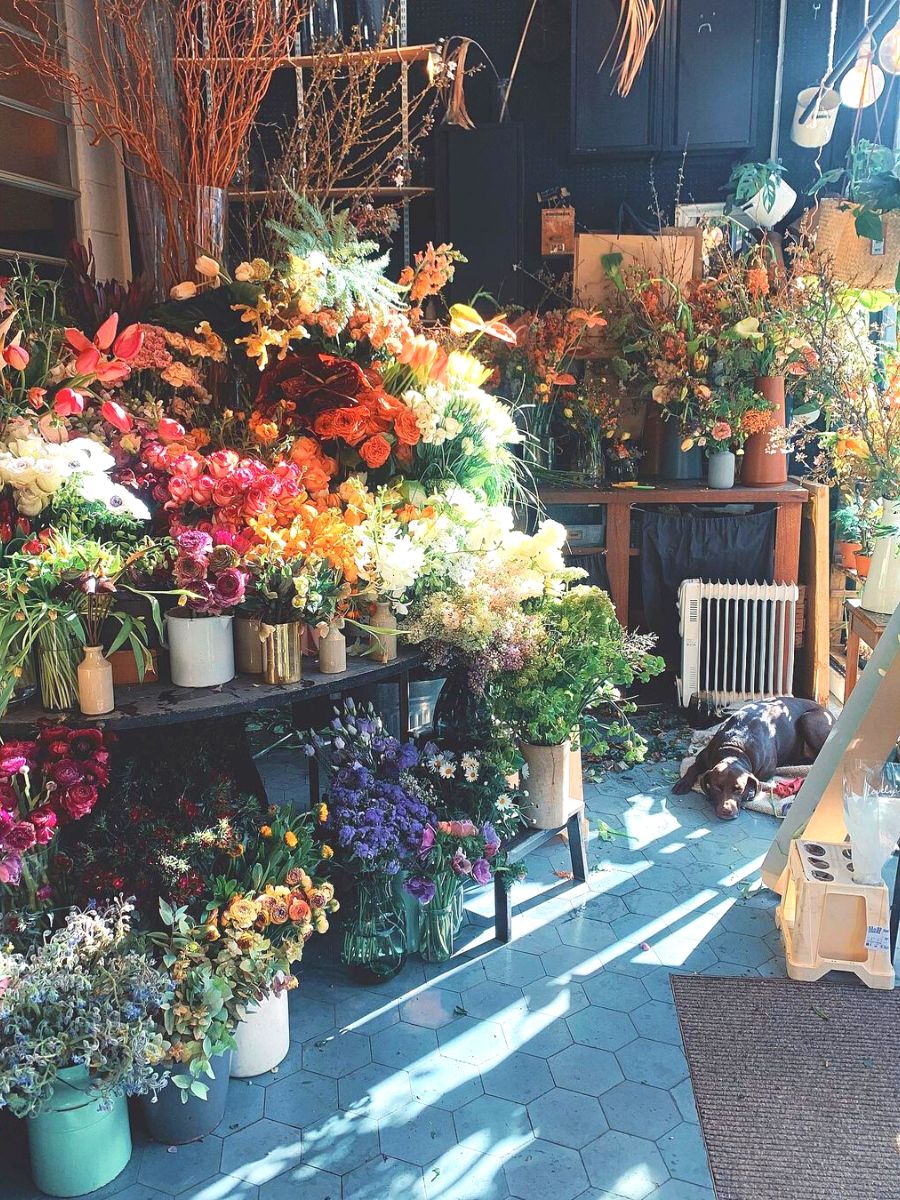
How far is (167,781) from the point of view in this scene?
2.38 metres

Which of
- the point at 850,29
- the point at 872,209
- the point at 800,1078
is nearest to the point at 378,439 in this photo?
the point at 872,209

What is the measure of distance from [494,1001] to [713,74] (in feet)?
14.5

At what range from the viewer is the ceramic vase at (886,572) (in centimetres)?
334

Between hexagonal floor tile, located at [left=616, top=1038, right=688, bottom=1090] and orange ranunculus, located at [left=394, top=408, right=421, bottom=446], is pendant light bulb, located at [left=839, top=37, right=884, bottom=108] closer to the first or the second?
orange ranunculus, located at [left=394, top=408, right=421, bottom=446]

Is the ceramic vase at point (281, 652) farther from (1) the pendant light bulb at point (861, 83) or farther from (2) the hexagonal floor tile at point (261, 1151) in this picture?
(1) the pendant light bulb at point (861, 83)

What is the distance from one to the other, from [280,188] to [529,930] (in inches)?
92.6

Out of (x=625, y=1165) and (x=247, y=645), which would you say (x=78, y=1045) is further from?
(x=625, y=1165)

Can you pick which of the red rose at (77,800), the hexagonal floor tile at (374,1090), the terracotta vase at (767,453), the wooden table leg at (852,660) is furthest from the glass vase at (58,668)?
the terracotta vase at (767,453)

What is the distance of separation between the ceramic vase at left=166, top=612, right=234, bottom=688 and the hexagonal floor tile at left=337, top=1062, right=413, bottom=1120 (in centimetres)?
95

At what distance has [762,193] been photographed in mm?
4840

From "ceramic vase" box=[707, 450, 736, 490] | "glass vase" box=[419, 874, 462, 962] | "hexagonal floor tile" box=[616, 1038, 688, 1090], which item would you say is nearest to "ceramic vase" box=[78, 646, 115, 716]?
"glass vase" box=[419, 874, 462, 962]

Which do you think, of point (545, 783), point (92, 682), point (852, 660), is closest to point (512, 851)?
point (545, 783)

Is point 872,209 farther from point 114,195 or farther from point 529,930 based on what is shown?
point 114,195

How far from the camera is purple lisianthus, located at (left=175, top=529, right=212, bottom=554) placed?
6.56 feet
